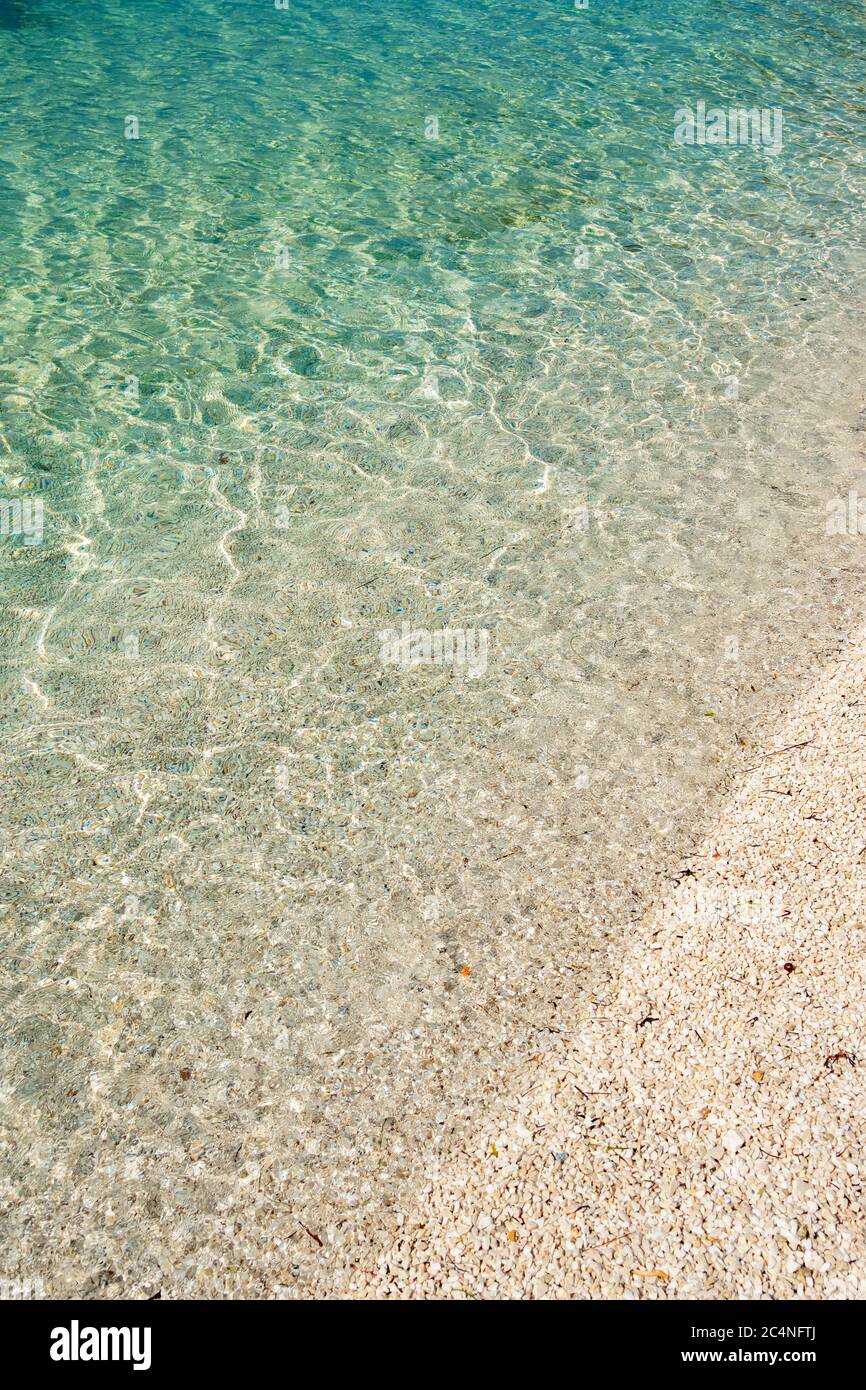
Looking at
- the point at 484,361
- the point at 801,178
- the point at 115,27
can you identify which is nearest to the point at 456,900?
the point at 484,361

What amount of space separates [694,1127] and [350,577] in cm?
317

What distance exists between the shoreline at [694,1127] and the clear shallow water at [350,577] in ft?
0.69

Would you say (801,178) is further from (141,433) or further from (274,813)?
(274,813)

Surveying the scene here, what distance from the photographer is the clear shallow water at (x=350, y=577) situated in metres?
3.36

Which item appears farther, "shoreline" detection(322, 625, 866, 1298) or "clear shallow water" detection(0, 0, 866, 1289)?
"clear shallow water" detection(0, 0, 866, 1289)

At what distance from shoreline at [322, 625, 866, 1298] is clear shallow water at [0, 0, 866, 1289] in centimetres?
21

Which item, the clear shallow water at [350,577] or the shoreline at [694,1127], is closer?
the shoreline at [694,1127]

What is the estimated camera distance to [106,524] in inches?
221

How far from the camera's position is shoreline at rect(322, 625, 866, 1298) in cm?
270

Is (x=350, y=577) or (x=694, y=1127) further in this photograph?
(x=350, y=577)

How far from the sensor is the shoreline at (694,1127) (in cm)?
270

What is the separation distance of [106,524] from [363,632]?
1.67 m

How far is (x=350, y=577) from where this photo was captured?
529 centimetres

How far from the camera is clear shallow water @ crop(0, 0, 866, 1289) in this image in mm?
3355
